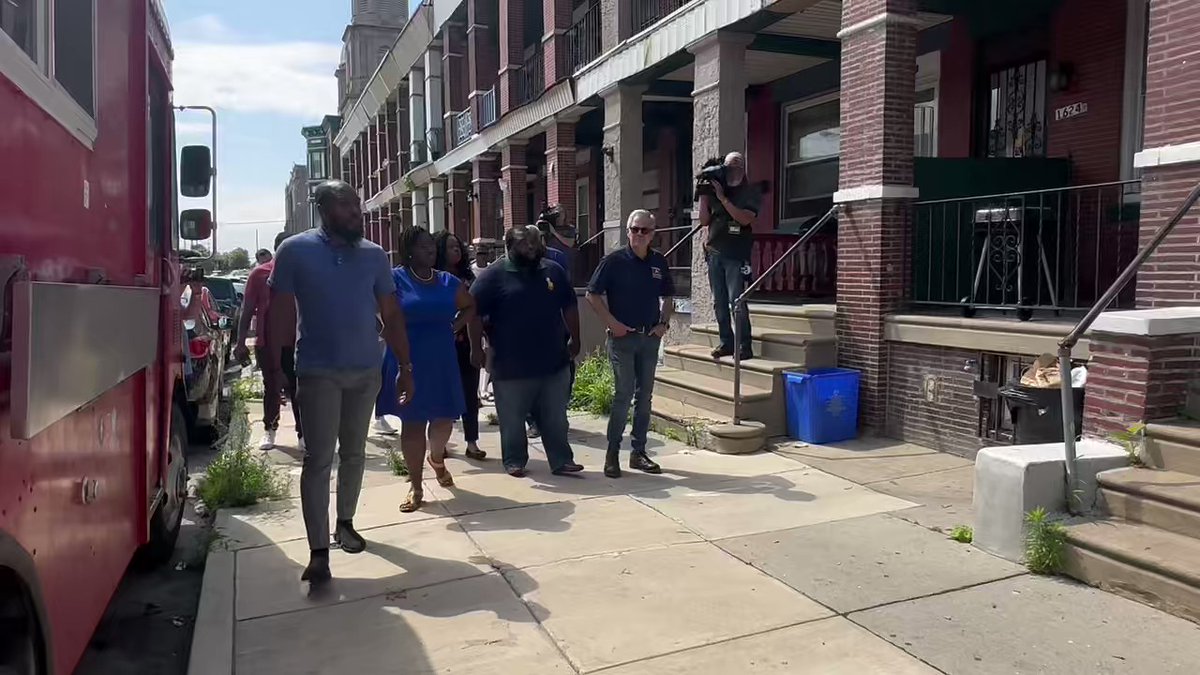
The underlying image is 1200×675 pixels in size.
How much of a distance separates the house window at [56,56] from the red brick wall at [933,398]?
629 centimetres

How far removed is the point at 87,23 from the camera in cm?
294

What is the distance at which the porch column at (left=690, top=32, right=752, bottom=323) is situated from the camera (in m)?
10.4

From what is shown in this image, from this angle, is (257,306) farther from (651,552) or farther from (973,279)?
(973,279)

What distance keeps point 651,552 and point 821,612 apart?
1.13 m

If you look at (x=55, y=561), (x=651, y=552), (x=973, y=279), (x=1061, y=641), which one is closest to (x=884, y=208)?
(x=973, y=279)

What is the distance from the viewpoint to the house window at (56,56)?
2146mm

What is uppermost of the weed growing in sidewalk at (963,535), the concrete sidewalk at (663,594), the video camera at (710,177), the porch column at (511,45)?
the porch column at (511,45)

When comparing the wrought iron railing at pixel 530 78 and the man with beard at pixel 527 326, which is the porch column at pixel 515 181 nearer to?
the wrought iron railing at pixel 530 78

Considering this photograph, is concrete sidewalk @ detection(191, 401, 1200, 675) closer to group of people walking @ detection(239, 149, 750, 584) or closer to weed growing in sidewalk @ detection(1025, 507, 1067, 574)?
weed growing in sidewalk @ detection(1025, 507, 1067, 574)

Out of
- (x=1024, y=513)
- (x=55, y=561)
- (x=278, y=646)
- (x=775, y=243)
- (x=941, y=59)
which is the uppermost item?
(x=941, y=59)

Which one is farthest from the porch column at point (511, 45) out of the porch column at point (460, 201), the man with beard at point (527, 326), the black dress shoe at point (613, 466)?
the black dress shoe at point (613, 466)

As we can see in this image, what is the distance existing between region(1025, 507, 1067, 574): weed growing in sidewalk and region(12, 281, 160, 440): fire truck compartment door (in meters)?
4.14

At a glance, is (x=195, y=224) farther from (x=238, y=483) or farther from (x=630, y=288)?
(x=630, y=288)

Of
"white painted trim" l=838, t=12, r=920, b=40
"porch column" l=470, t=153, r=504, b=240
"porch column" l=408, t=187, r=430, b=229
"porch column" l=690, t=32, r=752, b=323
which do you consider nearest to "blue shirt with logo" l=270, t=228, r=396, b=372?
"white painted trim" l=838, t=12, r=920, b=40
